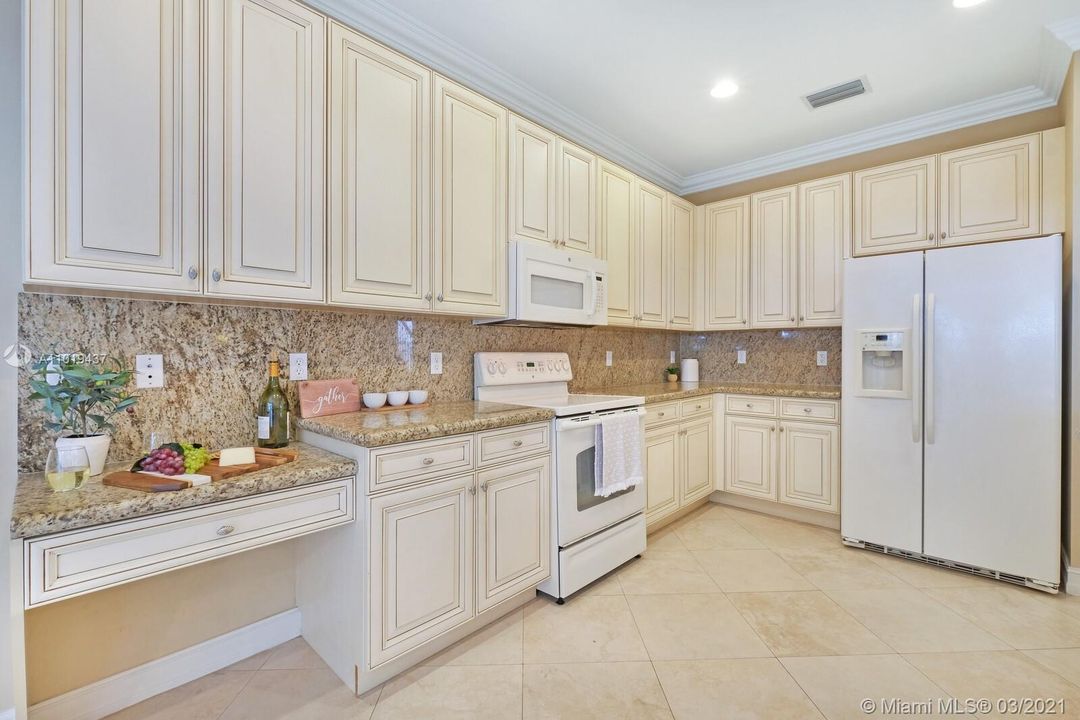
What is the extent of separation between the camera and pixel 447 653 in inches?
77.2

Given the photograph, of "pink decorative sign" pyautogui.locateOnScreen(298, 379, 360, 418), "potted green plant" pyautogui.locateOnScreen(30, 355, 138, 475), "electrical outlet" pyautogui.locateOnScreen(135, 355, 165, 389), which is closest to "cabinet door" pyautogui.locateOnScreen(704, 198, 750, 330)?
"pink decorative sign" pyautogui.locateOnScreen(298, 379, 360, 418)

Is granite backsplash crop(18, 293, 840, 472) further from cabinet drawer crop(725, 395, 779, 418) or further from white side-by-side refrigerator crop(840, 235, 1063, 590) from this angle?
white side-by-side refrigerator crop(840, 235, 1063, 590)

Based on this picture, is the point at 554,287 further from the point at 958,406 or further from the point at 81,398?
the point at 958,406

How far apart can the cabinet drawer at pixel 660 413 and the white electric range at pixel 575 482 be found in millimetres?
217

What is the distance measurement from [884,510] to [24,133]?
13.1 ft

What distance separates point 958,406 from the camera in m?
2.57

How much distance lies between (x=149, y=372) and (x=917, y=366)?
11.7 feet

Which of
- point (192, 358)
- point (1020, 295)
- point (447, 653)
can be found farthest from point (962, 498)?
point (192, 358)

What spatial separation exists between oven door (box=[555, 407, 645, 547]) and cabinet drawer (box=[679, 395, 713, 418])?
879 millimetres

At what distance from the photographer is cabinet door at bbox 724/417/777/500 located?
11.3 ft

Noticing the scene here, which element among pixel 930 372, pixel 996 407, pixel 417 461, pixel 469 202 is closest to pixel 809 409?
pixel 930 372

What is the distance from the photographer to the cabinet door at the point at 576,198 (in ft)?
9.10

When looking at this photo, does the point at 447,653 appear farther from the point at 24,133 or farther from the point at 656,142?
the point at 656,142

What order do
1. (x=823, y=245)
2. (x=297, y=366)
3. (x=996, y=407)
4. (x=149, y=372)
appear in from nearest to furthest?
(x=149, y=372), (x=297, y=366), (x=996, y=407), (x=823, y=245)
